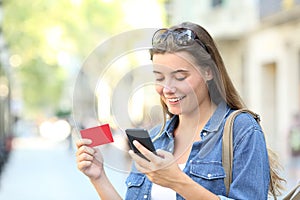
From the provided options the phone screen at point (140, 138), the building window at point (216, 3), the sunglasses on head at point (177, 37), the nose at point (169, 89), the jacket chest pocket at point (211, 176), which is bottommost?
the jacket chest pocket at point (211, 176)

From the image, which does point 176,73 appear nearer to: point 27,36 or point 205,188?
point 205,188

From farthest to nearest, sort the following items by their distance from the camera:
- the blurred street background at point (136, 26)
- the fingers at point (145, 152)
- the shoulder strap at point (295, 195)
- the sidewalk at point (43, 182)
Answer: the blurred street background at point (136, 26) → the sidewalk at point (43, 182) → the shoulder strap at point (295, 195) → the fingers at point (145, 152)

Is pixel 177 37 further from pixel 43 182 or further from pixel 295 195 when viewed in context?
pixel 43 182

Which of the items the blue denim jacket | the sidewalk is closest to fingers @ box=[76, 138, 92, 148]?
the blue denim jacket

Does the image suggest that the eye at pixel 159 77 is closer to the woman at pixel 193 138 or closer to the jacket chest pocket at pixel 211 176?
the woman at pixel 193 138

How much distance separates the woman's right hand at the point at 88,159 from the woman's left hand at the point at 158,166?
35 cm

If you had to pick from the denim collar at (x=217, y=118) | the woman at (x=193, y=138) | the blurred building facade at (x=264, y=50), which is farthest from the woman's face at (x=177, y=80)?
the blurred building facade at (x=264, y=50)

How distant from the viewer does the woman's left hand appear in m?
2.46

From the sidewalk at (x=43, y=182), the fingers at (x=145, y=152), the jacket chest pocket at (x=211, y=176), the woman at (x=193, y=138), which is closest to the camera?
the fingers at (x=145, y=152)

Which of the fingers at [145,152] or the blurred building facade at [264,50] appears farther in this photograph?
the blurred building facade at [264,50]

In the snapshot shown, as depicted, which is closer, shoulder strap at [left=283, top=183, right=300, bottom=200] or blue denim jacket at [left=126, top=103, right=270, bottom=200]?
blue denim jacket at [left=126, top=103, right=270, bottom=200]

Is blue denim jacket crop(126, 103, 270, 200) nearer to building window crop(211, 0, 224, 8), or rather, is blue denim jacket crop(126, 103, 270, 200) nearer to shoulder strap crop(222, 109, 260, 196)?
shoulder strap crop(222, 109, 260, 196)

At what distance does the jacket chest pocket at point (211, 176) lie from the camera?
270cm

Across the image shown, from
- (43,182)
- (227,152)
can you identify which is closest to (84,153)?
(227,152)
